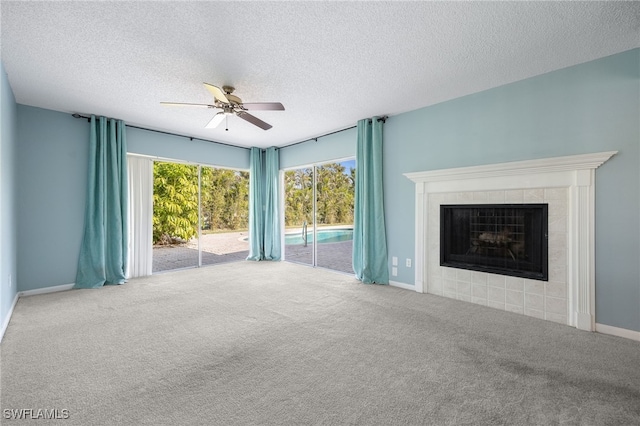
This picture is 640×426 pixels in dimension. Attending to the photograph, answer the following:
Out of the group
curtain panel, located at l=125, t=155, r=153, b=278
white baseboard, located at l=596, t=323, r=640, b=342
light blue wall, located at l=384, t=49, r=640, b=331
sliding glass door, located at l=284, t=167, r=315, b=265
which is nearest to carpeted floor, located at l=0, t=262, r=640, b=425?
white baseboard, located at l=596, t=323, r=640, b=342

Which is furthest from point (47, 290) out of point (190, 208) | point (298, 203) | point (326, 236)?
point (326, 236)

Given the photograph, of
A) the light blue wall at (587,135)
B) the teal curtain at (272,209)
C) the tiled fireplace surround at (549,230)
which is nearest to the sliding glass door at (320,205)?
the teal curtain at (272,209)

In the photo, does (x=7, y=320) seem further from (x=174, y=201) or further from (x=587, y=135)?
(x=587, y=135)

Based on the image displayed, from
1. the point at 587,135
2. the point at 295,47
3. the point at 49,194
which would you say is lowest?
the point at 49,194

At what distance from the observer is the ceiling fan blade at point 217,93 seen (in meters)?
2.52

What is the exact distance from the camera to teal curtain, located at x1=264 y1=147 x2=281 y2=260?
→ 19.9 ft

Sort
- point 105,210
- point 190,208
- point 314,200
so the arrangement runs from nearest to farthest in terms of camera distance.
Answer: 1. point 105,210
2. point 314,200
3. point 190,208

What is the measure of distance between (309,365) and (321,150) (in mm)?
4012

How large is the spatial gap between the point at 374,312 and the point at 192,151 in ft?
14.4

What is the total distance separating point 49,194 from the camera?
3.81 m

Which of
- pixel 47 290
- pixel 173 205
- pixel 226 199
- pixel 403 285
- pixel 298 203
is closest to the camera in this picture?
pixel 47 290

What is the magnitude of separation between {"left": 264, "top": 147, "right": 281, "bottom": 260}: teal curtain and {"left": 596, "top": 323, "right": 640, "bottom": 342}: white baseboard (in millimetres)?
4972

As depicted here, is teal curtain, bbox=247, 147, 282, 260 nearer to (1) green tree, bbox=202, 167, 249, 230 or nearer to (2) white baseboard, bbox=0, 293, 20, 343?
(1) green tree, bbox=202, 167, 249, 230

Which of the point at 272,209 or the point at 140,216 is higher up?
the point at 272,209
